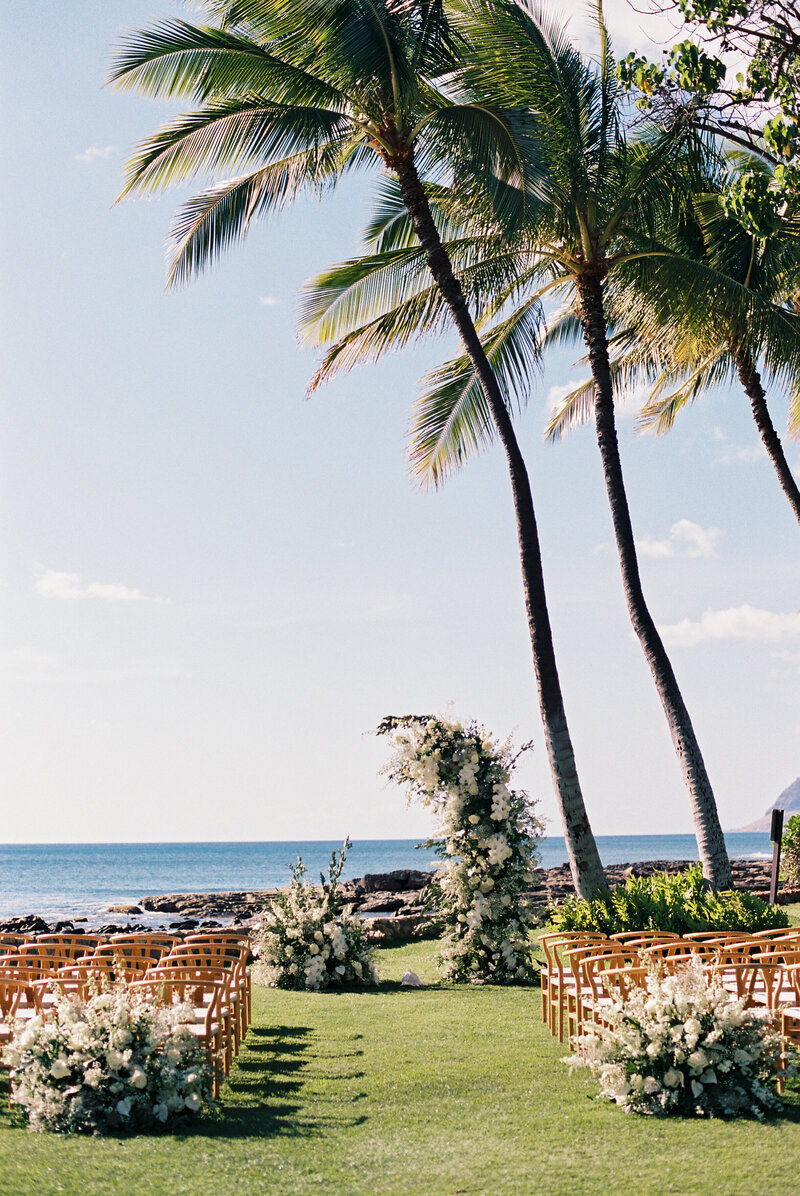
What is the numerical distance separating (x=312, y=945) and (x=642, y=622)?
18.9 feet

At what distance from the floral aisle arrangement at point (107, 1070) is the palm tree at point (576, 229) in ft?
26.5

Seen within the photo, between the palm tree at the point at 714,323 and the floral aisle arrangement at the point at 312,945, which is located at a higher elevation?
the palm tree at the point at 714,323

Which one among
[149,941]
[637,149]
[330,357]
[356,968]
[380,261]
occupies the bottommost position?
[356,968]

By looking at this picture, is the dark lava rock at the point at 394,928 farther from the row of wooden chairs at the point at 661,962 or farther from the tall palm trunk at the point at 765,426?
the tall palm trunk at the point at 765,426

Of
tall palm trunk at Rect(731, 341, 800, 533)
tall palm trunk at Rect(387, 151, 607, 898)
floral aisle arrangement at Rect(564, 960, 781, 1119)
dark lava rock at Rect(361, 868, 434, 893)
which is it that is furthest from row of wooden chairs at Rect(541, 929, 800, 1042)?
dark lava rock at Rect(361, 868, 434, 893)

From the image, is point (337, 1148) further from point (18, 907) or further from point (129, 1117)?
point (18, 907)

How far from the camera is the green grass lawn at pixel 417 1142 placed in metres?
4.89

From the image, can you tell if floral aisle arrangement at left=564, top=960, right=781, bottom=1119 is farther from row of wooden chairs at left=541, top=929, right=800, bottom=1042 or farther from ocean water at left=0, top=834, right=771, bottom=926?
ocean water at left=0, top=834, right=771, bottom=926

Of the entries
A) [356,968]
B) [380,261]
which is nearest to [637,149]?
[380,261]

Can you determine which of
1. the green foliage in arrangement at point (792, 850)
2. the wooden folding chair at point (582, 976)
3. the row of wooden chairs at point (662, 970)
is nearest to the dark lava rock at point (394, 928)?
the green foliage in arrangement at point (792, 850)

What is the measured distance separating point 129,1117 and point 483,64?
12171 mm

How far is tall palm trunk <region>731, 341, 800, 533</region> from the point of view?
55.1 ft

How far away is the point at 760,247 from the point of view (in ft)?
50.5

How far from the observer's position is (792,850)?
1919 centimetres
